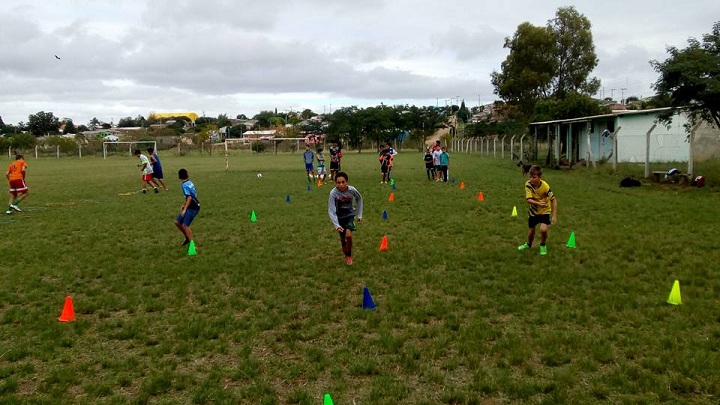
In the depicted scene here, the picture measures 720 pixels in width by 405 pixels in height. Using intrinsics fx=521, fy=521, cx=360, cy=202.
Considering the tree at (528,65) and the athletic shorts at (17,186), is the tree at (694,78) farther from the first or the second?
the tree at (528,65)

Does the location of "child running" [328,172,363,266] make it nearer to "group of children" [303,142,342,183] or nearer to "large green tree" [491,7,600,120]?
"group of children" [303,142,342,183]

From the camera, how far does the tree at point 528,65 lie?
4350 centimetres

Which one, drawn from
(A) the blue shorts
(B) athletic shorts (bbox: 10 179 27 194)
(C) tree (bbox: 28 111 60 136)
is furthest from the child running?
(C) tree (bbox: 28 111 60 136)

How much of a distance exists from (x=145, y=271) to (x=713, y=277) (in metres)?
8.54

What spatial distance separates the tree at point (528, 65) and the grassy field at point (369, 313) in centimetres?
3385

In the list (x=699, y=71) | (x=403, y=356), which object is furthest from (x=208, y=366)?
(x=699, y=71)

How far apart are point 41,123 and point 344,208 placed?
12639cm

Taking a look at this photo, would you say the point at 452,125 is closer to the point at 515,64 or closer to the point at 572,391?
the point at 515,64

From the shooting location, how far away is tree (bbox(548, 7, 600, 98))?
43.5 metres

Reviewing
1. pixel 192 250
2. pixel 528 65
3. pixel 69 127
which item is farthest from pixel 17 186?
pixel 69 127

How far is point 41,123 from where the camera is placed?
372ft

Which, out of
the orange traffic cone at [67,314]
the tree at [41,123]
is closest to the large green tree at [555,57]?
the orange traffic cone at [67,314]

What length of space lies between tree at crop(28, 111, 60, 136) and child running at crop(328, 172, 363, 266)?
124803 mm

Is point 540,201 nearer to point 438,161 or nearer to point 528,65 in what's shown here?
point 438,161
